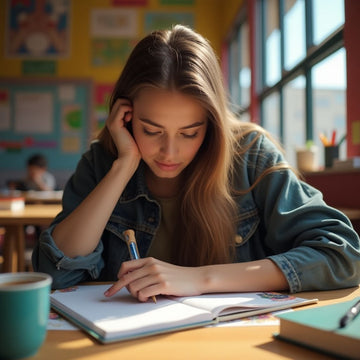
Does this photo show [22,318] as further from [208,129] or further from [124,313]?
[208,129]

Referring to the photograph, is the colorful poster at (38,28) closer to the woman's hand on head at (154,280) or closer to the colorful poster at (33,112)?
the colorful poster at (33,112)

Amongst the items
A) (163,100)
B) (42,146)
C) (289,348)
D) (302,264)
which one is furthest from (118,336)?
(42,146)

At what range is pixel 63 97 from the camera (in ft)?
19.9

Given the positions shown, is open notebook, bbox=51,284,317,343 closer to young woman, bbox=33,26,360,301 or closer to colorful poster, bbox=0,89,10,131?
young woman, bbox=33,26,360,301

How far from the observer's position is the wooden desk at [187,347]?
0.50 meters

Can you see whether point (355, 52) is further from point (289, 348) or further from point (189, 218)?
point (289, 348)

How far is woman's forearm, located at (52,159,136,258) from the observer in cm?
98

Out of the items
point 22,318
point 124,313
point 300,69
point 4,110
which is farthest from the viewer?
point 4,110

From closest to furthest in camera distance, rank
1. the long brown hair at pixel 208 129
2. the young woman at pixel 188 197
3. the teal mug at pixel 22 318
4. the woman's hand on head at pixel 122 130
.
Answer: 1. the teal mug at pixel 22 318
2. the young woman at pixel 188 197
3. the long brown hair at pixel 208 129
4. the woman's hand on head at pixel 122 130

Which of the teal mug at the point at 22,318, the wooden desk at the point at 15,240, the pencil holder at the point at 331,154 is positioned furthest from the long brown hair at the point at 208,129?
the pencil holder at the point at 331,154

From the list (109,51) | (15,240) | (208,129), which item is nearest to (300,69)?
(15,240)

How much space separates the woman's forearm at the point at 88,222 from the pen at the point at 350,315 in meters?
0.59

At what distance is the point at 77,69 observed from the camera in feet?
20.1

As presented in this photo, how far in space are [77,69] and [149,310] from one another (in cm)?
591
